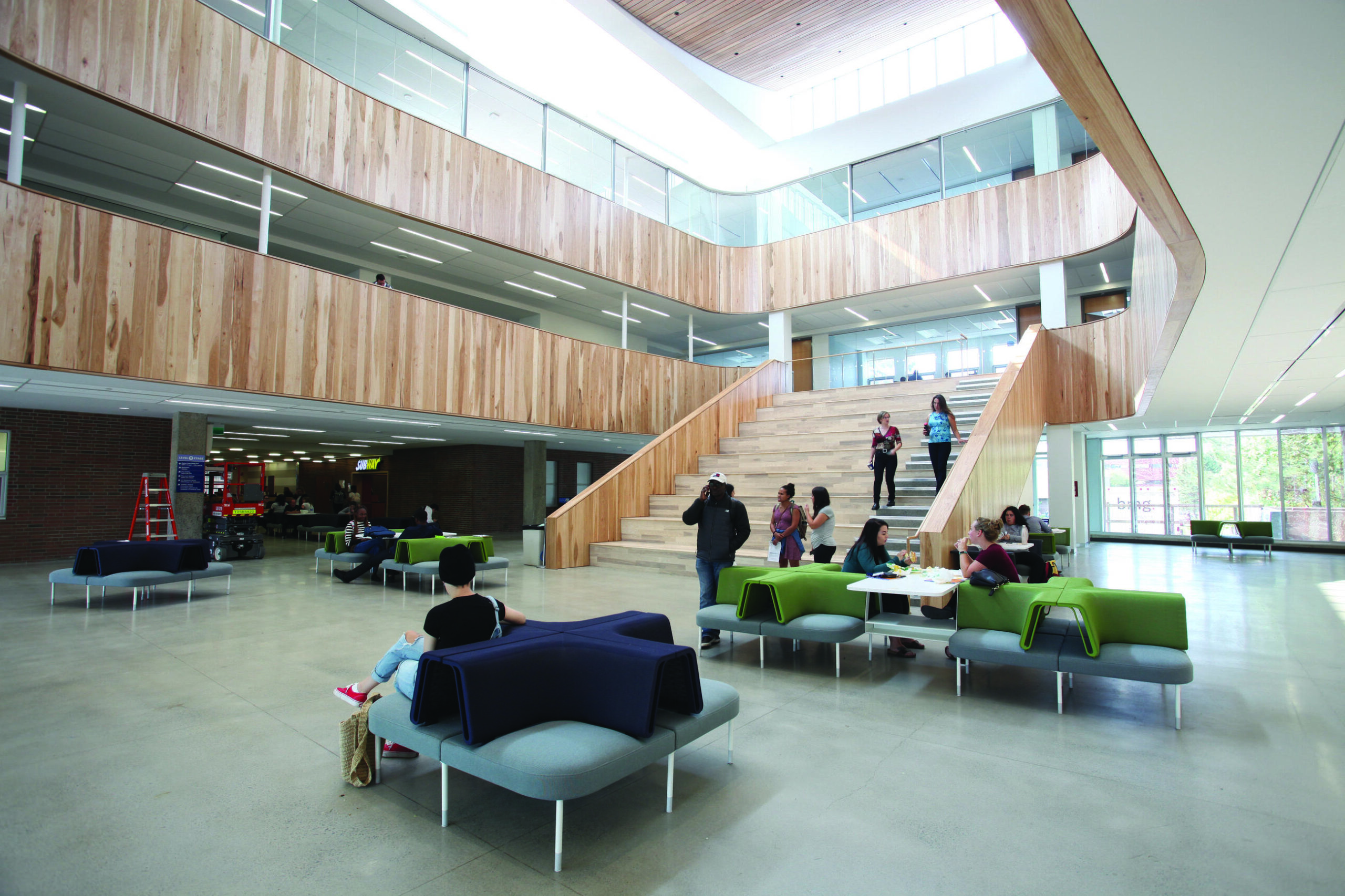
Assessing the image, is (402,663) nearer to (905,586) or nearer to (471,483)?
(905,586)

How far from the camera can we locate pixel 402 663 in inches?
147

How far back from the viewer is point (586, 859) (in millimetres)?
2770

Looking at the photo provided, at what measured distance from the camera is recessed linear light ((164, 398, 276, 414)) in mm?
10750

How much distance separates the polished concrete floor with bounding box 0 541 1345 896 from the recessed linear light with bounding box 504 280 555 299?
11035 millimetres

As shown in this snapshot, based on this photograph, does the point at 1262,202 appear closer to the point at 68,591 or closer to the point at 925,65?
the point at 68,591

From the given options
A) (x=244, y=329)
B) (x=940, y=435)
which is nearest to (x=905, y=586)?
(x=940, y=435)

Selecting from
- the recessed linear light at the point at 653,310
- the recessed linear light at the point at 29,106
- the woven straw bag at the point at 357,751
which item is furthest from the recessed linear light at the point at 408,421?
the woven straw bag at the point at 357,751

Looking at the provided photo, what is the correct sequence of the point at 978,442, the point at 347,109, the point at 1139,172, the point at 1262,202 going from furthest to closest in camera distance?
1. the point at 347,109
2. the point at 978,442
3. the point at 1262,202
4. the point at 1139,172

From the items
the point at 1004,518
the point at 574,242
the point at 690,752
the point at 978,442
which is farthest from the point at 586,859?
the point at 574,242

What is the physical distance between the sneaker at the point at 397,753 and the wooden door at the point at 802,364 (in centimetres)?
1644

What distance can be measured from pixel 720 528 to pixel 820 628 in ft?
4.53

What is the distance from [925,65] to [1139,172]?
49.6 ft

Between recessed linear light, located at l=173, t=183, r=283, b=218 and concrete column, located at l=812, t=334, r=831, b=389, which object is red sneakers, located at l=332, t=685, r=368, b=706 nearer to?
recessed linear light, located at l=173, t=183, r=283, b=218

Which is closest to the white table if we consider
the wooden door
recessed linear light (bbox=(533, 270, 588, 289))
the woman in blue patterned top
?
the woman in blue patterned top
